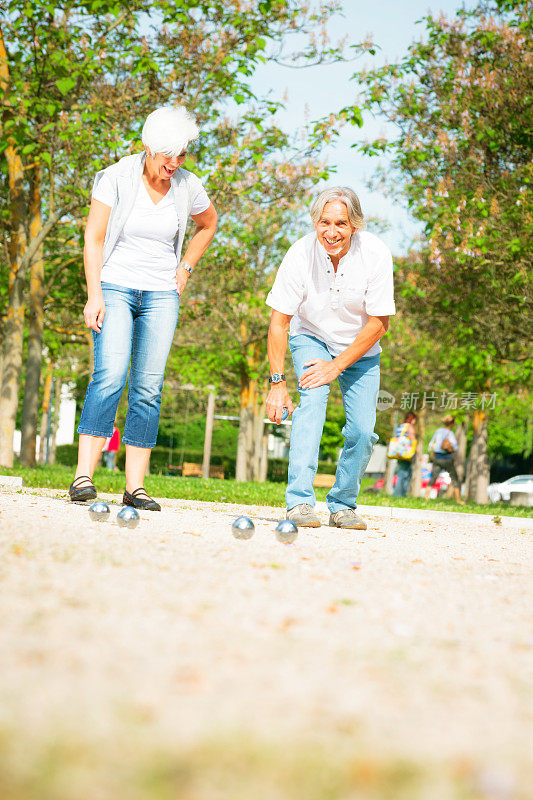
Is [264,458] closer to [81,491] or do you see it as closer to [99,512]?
[81,491]

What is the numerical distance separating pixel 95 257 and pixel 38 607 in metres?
3.58

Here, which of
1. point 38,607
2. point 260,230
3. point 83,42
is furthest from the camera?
point 260,230

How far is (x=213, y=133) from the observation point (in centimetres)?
1452

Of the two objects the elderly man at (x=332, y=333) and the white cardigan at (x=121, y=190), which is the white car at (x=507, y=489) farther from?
the white cardigan at (x=121, y=190)

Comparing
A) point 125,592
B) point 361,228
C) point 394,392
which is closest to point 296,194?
point 361,228

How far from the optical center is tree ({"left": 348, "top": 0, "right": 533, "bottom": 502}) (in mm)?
13555

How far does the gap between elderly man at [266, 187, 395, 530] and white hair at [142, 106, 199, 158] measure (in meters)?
0.93

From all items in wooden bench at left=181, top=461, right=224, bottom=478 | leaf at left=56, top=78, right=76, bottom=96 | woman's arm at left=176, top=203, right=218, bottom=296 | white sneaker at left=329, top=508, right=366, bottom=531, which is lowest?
wooden bench at left=181, top=461, right=224, bottom=478

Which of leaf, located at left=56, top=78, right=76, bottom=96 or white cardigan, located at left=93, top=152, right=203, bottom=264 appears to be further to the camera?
leaf, located at left=56, top=78, right=76, bottom=96

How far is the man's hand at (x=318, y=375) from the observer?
18.2 feet

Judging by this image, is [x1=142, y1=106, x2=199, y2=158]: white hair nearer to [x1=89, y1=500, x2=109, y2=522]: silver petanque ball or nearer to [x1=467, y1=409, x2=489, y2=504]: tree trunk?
[x1=89, y1=500, x2=109, y2=522]: silver petanque ball

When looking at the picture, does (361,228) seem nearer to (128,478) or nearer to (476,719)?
(128,478)

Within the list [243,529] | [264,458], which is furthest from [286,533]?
[264,458]

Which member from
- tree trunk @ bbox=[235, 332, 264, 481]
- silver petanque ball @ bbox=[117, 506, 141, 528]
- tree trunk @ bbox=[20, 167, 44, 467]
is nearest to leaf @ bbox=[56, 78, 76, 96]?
tree trunk @ bbox=[20, 167, 44, 467]
